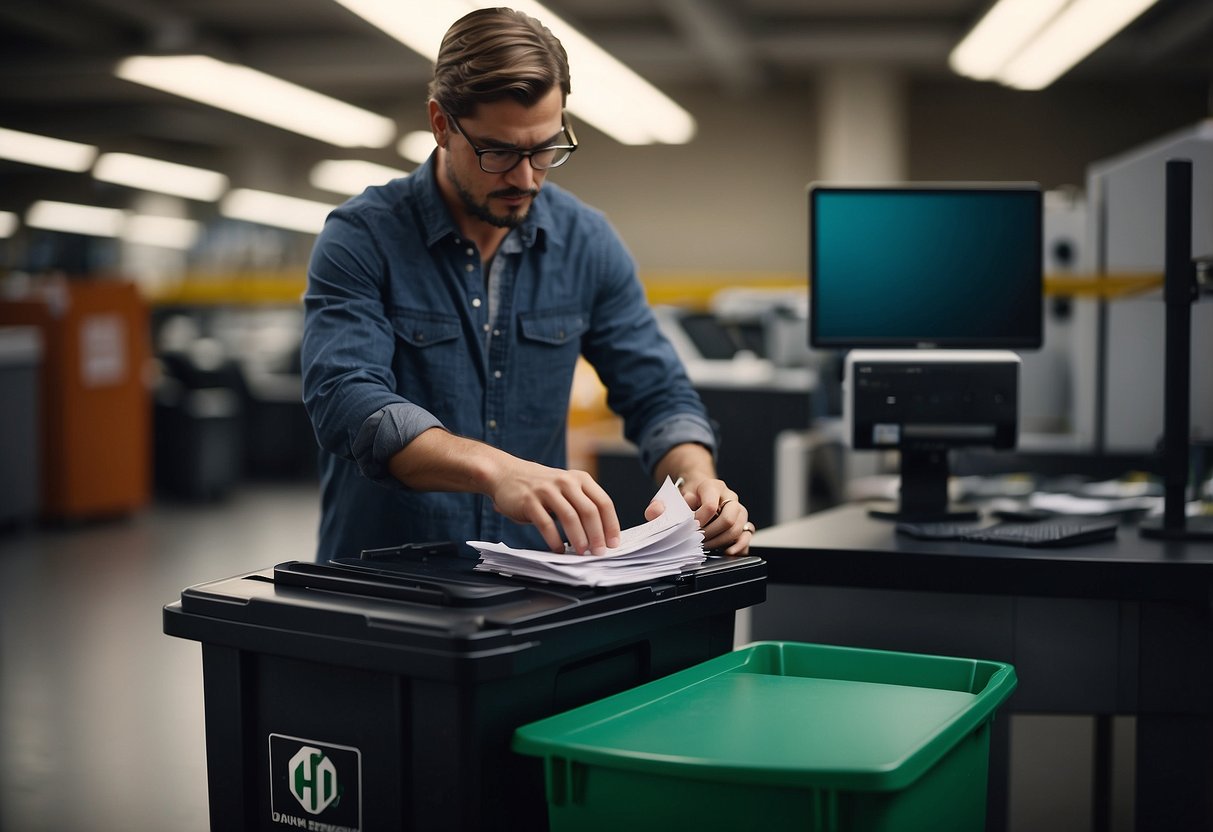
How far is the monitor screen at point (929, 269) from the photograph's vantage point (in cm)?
181

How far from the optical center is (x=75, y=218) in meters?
14.1

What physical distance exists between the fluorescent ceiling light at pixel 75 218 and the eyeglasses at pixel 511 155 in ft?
45.1

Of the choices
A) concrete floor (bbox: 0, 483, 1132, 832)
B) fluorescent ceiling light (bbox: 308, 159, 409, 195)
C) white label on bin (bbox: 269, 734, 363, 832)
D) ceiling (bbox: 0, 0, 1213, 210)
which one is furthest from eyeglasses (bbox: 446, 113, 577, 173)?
fluorescent ceiling light (bbox: 308, 159, 409, 195)

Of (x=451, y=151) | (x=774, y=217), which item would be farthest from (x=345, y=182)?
(x=451, y=151)

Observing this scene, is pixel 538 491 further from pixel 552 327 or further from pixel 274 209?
pixel 274 209

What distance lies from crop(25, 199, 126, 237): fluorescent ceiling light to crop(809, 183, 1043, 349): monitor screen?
13582mm

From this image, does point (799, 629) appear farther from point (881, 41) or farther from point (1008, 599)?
point (881, 41)

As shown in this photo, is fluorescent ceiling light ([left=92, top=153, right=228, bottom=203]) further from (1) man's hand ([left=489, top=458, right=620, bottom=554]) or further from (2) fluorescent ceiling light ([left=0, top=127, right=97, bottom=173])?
(1) man's hand ([left=489, top=458, right=620, bottom=554])

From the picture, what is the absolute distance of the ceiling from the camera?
8047 millimetres

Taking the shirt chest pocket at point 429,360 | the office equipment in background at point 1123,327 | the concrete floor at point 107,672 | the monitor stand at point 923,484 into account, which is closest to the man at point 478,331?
the shirt chest pocket at point 429,360

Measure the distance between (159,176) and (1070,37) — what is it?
9.04 meters

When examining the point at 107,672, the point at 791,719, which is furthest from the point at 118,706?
the point at 791,719

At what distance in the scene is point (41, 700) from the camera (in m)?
3.40

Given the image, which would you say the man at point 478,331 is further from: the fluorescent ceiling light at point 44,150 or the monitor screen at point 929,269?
the fluorescent ceiling light at point 44,150
